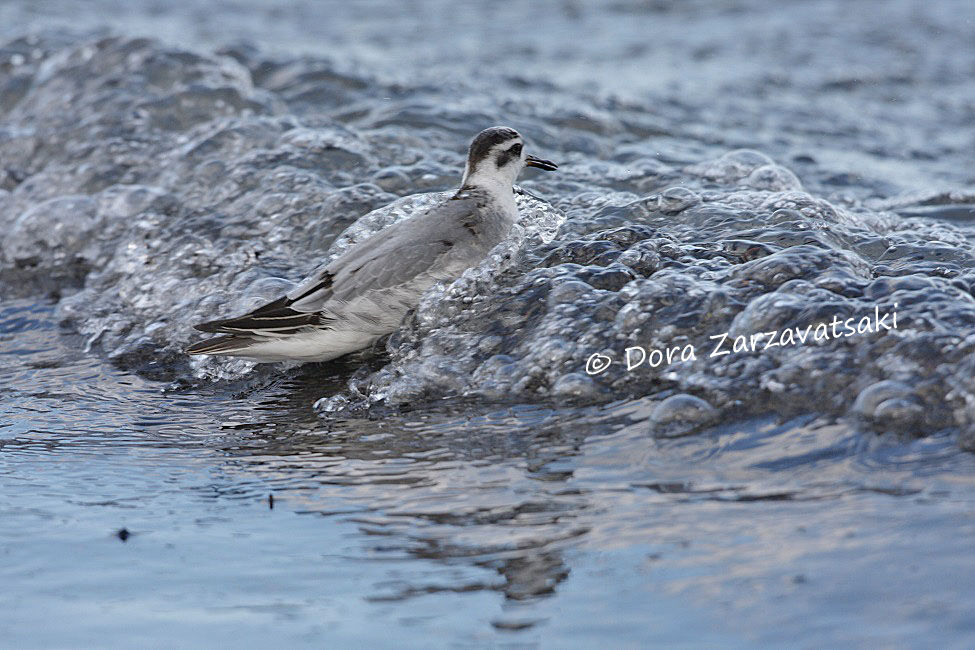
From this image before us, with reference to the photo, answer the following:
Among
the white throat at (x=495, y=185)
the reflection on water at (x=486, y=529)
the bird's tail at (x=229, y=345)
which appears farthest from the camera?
the white throat at (x=495, y=185)

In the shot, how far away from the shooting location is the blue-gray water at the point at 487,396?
3.08m

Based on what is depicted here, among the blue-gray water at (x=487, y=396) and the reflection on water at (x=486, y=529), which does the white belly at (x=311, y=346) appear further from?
the reflection on water at (x=486, y=529)

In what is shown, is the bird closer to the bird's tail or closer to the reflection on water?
the bird's tail

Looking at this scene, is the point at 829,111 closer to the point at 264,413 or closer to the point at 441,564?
the point at 264,413

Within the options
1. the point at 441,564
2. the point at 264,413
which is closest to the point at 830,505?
the point at 441,564

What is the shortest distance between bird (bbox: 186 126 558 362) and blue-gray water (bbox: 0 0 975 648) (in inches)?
4.5

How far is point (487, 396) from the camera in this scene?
461 cm

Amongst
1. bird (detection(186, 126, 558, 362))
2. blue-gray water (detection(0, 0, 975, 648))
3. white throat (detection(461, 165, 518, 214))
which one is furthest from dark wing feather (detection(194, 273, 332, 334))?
white throat (detection(461, 165, 518, 214))

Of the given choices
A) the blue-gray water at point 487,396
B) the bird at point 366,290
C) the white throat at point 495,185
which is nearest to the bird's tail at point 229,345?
the bird at point 366,290

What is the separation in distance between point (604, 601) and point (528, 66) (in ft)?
31.5

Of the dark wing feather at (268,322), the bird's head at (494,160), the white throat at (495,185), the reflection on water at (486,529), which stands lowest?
the reflection on water at (486,529)

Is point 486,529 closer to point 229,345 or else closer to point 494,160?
point 229,345

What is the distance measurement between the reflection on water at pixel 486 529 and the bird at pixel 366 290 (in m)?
0.38

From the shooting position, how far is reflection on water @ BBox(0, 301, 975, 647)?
9.76ft
